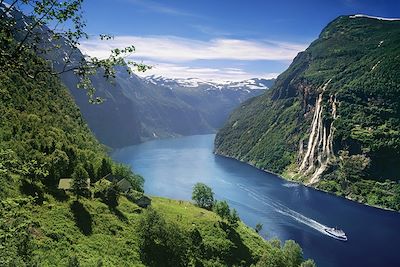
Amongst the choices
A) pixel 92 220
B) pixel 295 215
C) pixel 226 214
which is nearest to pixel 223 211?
pixel 226 214

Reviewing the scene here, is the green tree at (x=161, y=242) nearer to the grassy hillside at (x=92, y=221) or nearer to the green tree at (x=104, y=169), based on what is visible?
the grassy hillside at (x=92, y=221)

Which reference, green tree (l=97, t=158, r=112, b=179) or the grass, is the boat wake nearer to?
the grass

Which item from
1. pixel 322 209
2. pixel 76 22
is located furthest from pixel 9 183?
pixel 322 209

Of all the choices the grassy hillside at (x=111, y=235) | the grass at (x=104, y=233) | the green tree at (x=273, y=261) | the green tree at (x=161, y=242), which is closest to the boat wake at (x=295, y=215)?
the grassy hillside at (x=111, y=235)

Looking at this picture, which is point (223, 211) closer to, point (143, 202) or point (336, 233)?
point (143, 202)

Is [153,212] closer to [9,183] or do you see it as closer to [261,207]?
[9,183]

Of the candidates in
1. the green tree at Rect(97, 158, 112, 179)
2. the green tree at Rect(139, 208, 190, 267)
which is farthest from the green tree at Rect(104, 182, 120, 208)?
the green tree at Rect(97, 158, 112, 179)

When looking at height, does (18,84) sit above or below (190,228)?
above
